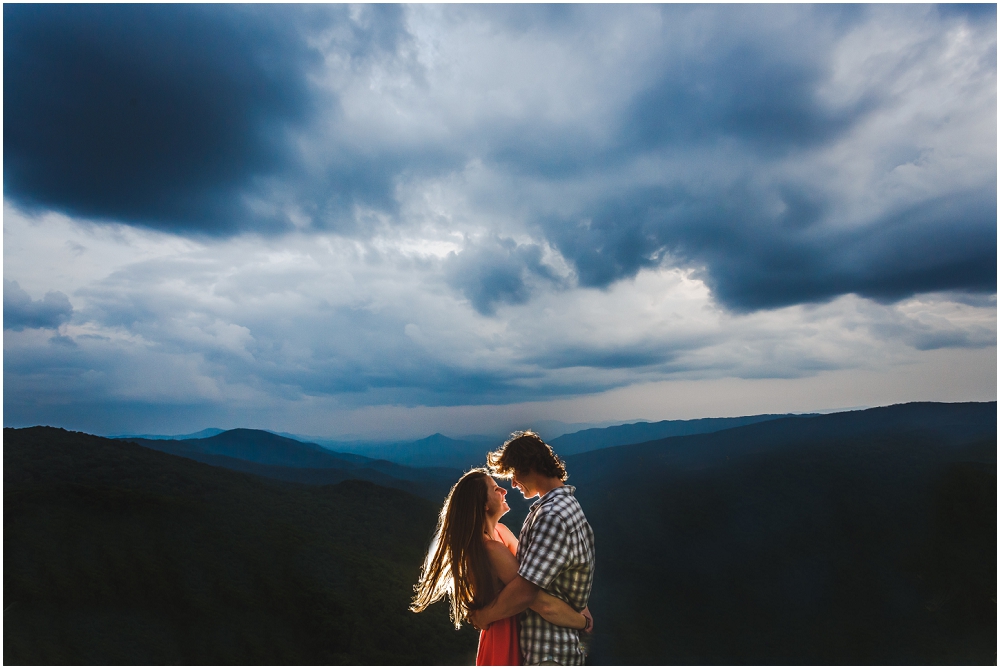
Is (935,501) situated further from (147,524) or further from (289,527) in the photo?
(147,524)

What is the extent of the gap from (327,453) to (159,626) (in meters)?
106

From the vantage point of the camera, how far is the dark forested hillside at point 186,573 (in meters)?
25.8

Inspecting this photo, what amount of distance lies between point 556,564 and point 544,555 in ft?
0.39

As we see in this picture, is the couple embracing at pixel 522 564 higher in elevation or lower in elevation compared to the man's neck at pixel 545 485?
lower

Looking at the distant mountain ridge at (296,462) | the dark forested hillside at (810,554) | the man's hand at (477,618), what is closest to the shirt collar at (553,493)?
the man's hand at (477,618)

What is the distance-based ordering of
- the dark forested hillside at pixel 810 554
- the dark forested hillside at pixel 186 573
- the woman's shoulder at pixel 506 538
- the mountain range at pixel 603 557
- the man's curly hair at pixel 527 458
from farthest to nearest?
the dark forested hillside at pixel 810 554 < the mountain range at pixel 603 557 < the dark forested hillside at pixel 186 573 < the woman's shoulder at pixel 506 538 < the man's curly hair at pixel 527 458

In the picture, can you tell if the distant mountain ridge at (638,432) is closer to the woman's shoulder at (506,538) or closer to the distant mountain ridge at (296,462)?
the distant mountain ridge at (296,462)

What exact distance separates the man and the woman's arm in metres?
0.06

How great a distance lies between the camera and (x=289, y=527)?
4100 cm

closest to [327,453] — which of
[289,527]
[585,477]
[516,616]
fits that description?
[585,477]

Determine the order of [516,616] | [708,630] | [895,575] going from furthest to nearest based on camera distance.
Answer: [895,575], [708,630], [516,616]

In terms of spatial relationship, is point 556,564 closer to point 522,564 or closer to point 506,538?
point 522,564

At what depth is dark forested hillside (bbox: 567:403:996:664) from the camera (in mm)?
42625

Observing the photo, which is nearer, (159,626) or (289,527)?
(159,626)
